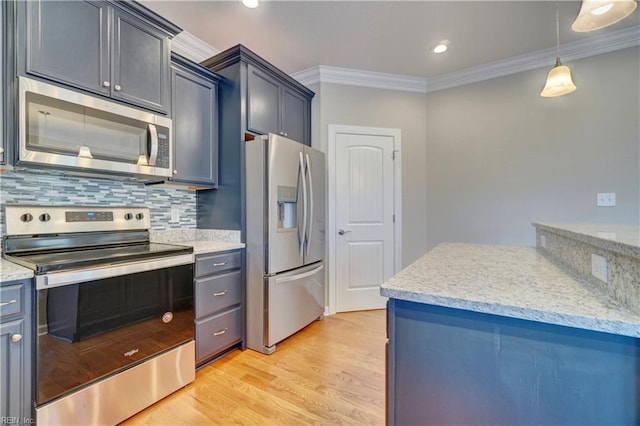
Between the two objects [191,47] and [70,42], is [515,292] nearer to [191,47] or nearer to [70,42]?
[70,42]

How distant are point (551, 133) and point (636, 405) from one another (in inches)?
110

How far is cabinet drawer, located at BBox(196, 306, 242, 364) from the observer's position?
75.3 inches

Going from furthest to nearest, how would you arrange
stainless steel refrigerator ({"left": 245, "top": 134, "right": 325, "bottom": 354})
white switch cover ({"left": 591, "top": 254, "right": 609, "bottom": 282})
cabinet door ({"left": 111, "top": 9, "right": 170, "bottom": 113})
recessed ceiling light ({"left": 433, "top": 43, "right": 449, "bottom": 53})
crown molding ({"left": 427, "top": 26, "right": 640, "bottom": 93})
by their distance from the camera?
recessed ceiling light ({"left": 433, "top": 43, "right": 449, "bottom": 53}) < crown molding ({"left": 427, "top": 26, "right": 640, "bottom": 93}) < stainless steel refrigerator ({"left": 245, "top": 134, "right": 325, "bottom": 354}) < cabinet door ({"left": 111, "top": 9, "right": 170, "bottom": 113}) < white switch cover ({"left": 591, "top": 254, "right": 609, "bottom": 282})

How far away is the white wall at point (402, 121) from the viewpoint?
10.1 feet

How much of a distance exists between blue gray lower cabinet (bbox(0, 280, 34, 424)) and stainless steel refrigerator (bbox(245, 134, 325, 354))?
1.26 meters

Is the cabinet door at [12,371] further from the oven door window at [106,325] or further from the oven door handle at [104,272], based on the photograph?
the oven door handle at [104,272]

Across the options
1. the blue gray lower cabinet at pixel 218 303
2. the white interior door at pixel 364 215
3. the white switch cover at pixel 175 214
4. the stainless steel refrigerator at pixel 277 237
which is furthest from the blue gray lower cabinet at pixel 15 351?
the white interior door at pixel 364 215

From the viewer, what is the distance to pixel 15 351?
45.2 inches

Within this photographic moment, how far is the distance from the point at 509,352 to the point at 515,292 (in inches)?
7.1

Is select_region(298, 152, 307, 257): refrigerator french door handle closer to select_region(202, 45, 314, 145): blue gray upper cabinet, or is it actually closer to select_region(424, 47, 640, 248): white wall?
select_region(202, 45, 314, 145): blue gray upper cabinet

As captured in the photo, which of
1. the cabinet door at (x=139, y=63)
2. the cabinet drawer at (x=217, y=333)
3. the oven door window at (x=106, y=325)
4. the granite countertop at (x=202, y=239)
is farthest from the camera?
the granite countertop at (x=202, y=239)

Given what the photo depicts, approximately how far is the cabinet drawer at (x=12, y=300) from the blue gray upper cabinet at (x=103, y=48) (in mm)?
1010

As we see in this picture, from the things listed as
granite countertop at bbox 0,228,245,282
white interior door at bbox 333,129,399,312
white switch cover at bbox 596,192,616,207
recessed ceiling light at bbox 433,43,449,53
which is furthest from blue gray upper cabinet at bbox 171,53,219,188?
white switch cover at bbox 596,192,616,207

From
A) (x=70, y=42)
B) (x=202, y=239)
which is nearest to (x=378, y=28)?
(x=70, y=42)
